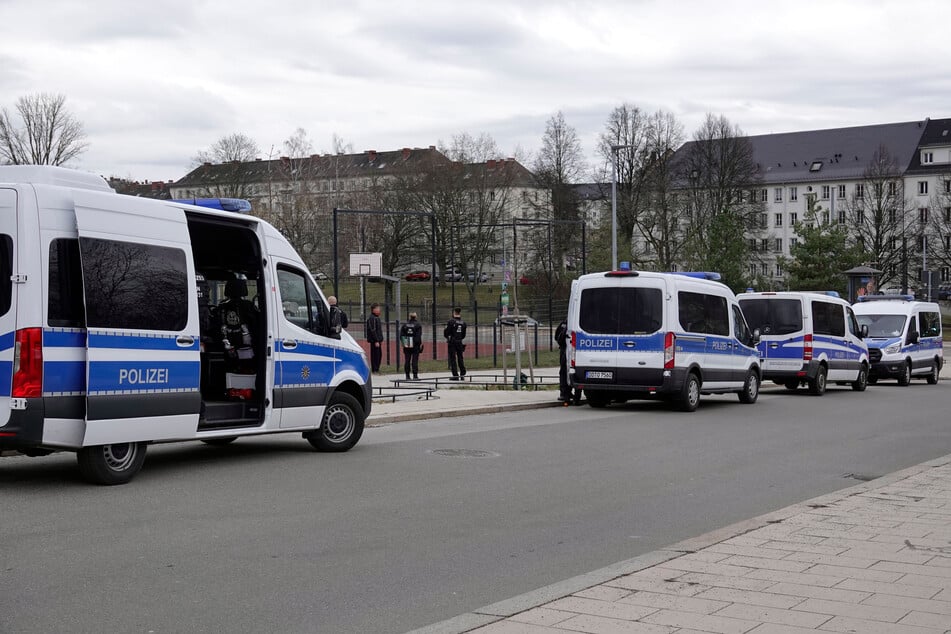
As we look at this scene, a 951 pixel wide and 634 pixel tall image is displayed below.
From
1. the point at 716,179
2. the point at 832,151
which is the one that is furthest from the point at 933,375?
the point at 832,151

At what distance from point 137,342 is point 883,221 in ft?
287

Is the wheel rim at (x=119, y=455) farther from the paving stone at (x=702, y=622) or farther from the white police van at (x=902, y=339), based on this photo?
the white police van at (x=902, y=339)

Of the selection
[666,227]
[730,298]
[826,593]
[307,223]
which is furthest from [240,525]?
[666,227]

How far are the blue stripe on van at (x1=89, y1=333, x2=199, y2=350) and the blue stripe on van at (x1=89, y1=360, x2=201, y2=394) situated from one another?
0.14 m

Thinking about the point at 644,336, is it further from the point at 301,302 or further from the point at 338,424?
the point at 301,302

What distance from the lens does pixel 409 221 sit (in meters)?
69.4

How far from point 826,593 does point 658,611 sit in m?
1.10

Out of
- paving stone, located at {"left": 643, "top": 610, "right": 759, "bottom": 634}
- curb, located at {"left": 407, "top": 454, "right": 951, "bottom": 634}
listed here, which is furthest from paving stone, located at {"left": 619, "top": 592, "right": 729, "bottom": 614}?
curb, located at {"left": 407, "top": 454, "right": 951, "bottom": 634}

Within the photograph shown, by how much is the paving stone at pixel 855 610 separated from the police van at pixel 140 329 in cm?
653

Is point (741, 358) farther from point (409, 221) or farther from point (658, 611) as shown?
point (409, 221)

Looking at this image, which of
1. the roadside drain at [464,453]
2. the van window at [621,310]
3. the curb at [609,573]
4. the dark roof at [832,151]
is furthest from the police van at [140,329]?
the dark roof at [832,151]

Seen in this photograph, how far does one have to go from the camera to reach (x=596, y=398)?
874 inches

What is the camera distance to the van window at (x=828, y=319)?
89.7ft

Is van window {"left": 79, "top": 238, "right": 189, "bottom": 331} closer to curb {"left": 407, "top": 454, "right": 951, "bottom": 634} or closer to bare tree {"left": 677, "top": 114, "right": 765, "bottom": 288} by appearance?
curb {"left": 407, "top": 454, "right": 951, "bottom": 634}
